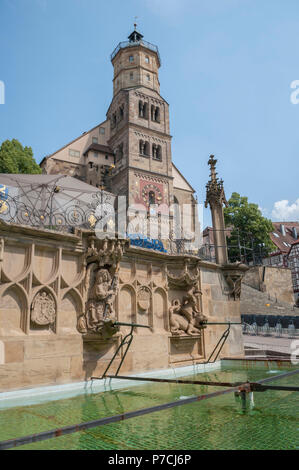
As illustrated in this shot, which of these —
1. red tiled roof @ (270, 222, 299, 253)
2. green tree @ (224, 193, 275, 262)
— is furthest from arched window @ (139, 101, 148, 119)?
red tiled roof @ (270, 222, 299, 253)

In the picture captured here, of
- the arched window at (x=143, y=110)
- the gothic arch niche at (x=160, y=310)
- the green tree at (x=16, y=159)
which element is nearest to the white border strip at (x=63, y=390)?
the gothic arch niche at (x=160, y=310)

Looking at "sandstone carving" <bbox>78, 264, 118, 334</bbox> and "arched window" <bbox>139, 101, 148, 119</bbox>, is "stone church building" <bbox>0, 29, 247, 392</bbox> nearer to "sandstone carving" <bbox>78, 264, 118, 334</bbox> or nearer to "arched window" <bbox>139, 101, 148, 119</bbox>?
"sandstone carving" <bbox>78, 264, 118, 334</bbox>

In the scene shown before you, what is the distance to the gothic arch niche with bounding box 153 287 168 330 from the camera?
9891 millimetres

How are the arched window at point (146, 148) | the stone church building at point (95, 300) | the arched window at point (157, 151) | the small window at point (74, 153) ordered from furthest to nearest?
the small window at point (74, 153), the arched window at point (157, 151), the arched window at point (146, 148), the stone church building at point (95, 300)

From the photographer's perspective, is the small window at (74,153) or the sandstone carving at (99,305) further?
the small window at (74,153)

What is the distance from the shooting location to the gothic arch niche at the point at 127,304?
9047mm

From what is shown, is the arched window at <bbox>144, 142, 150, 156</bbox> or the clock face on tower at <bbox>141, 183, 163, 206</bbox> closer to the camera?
the clock face on tower at <bbox>141, 183, 163, 206</bbox>

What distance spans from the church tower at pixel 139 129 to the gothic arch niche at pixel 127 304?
31318 mm

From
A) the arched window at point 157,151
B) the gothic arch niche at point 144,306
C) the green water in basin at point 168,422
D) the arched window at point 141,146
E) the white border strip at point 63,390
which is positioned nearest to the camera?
the green water in basin at point 168,422

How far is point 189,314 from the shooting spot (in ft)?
34.4

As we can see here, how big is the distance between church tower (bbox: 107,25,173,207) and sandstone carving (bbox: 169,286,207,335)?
30378mm

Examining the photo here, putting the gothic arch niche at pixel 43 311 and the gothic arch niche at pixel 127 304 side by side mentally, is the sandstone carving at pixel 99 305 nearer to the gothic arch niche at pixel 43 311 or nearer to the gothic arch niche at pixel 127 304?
the gothic arch niche at pixel 127 304

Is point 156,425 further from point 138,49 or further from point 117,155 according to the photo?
point 138,49
